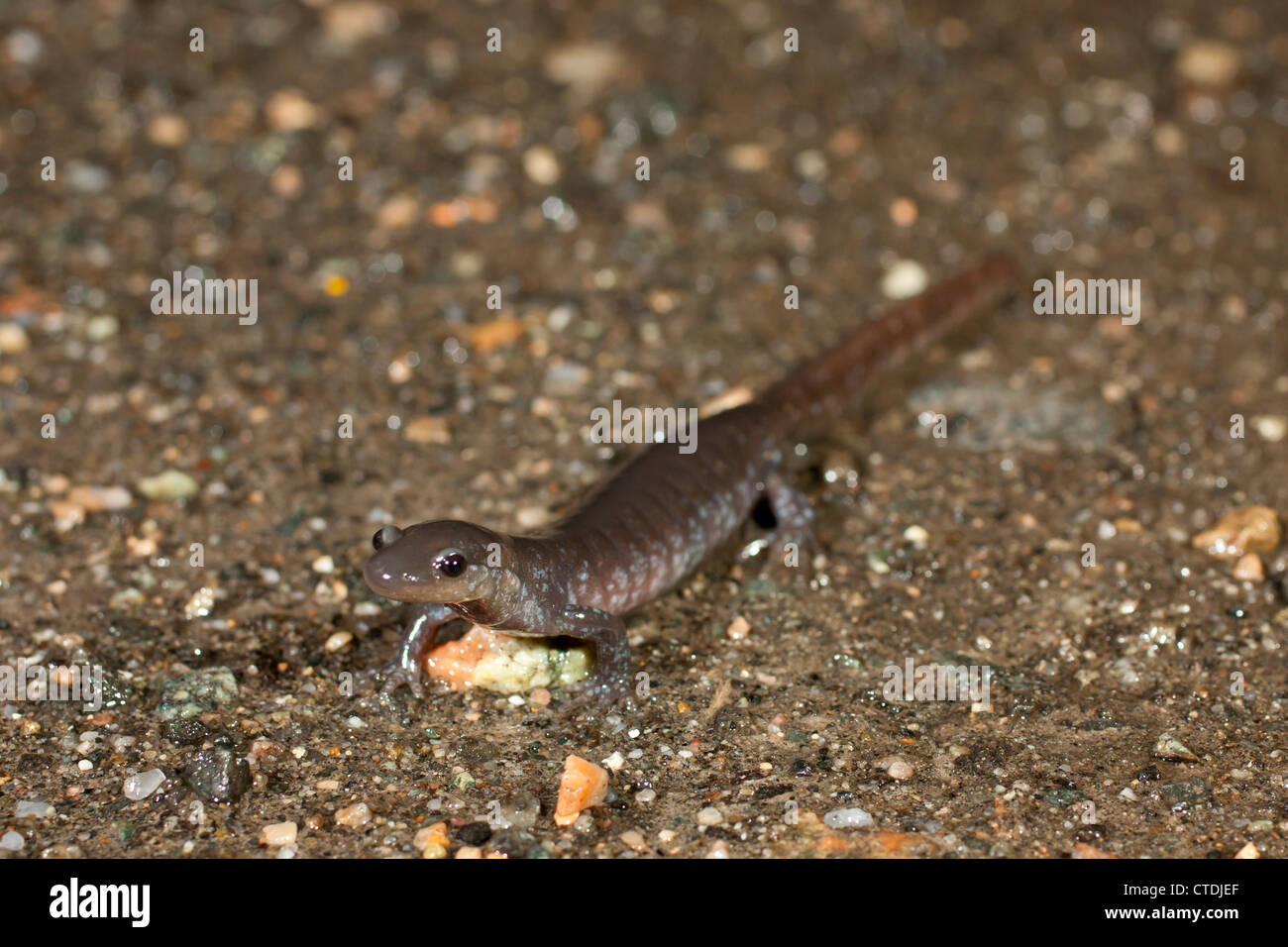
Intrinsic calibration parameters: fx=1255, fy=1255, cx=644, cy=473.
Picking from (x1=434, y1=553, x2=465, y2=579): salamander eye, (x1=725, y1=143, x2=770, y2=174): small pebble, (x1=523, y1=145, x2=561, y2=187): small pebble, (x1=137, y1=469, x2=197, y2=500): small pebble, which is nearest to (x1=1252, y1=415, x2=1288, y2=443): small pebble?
(x1=725, y1=143, x2=770, y2=174): small pebble

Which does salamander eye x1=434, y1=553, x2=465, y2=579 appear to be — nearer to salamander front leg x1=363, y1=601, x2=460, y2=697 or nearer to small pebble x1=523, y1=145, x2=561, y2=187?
salamander front leg x1=363, y1=601, x2=460, y2=697

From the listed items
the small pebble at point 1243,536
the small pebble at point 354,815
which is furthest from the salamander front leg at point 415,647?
the small pebble at point 1243,536

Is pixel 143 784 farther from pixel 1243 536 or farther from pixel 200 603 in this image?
pixel 1243 536

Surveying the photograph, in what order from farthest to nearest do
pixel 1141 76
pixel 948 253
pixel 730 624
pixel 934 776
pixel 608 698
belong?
pixel 1141 76
pixel 948 253
pixel 730 624
pixel 608 698
pixel 934 776

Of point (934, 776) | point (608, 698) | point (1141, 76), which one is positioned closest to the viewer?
point (934, 776)
